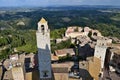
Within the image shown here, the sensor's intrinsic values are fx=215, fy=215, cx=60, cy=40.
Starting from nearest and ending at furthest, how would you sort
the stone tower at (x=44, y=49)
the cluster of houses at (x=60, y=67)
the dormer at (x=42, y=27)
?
the stone tower at (x=44, y=49) < the dormer at (x=42, y=27) < the cluster of houses at (x=60, y=67)

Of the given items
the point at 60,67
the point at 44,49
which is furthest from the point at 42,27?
the point at 60,67

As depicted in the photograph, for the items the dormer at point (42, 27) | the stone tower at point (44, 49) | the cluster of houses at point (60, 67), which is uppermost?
the dormer at point (42, 27)

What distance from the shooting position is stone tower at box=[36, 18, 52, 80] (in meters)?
21.2

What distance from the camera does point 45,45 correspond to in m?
21.4

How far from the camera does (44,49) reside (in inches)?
847

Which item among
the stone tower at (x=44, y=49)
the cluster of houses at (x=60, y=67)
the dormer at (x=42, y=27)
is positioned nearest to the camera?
the stone tower at (x=44, y=49)

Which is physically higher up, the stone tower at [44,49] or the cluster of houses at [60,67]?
the stone tower at [44,49]

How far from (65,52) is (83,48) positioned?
3.30 m

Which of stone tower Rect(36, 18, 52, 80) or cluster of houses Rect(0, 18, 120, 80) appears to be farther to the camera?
cluster of houses Rect(0, 18, 120, 80)

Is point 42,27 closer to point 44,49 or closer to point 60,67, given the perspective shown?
point 44,49

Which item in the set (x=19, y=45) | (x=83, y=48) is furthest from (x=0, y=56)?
(x=83, y=48)

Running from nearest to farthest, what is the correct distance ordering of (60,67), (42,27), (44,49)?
(44,49) < (42,27) < (60,67)

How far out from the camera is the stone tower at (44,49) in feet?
69.5

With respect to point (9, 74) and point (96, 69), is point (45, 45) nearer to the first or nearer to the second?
point (9, 74)
